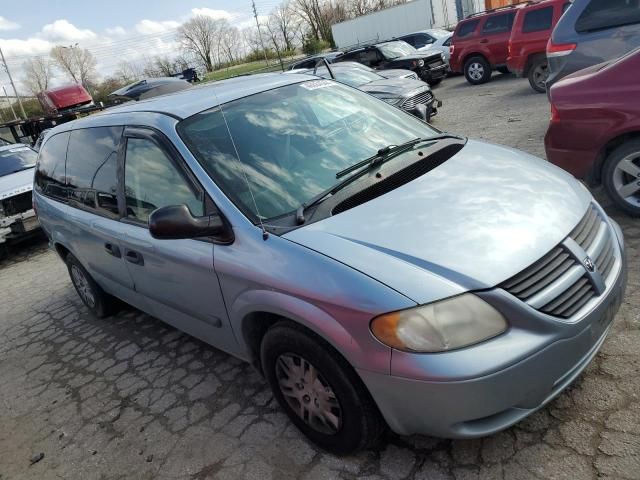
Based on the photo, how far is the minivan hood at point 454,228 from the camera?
1.96 meters

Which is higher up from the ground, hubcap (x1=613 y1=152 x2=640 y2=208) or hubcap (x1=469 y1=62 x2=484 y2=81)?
hubcap (x1=469 y1=62 x2=484 y2=81)

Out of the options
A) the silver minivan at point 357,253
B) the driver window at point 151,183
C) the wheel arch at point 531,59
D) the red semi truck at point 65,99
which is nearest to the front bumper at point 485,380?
the silver minivan at point 357,253

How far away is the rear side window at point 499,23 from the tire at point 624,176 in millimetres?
10862

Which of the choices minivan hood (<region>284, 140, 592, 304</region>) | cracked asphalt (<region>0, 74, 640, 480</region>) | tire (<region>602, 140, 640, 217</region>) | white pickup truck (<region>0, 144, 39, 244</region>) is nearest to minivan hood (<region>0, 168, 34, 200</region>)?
white pickup truck (<region>0, 144, 39, 244</region>)

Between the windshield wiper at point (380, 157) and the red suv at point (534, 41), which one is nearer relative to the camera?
the windshield wiper at point (380, 157)

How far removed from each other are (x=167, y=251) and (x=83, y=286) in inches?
95.1

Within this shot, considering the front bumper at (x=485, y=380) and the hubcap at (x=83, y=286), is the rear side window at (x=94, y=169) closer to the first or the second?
the hubcap at (x=83, y=286)

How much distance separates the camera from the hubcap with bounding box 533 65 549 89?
10.4m

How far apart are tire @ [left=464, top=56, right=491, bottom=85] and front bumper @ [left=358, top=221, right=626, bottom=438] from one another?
13197 millimetres

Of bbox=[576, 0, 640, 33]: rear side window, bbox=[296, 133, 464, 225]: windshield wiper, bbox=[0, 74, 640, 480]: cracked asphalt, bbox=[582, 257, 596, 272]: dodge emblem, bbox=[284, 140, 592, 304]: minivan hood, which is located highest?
bbox=[576, 0, 640, 33]: rear side window

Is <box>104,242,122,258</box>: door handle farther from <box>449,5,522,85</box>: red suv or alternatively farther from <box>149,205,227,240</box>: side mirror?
Answer: <box>449,5,522,85</box>: red suv

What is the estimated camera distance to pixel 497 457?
2.22m

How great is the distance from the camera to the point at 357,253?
6.88 ft

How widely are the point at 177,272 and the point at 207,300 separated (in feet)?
0.88
